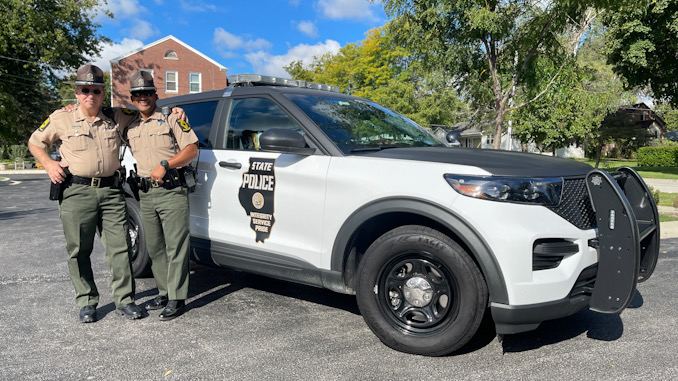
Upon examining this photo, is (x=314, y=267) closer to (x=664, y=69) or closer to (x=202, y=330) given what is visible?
(x=202, y=330)

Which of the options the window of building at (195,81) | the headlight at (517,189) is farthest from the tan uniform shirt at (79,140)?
the window of building at (195,81)

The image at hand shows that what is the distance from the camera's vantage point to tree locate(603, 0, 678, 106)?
21173mm

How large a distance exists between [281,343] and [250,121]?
1819mm

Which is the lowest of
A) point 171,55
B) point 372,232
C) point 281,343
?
point 281,343

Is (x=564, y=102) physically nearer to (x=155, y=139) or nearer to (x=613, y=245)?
(x=613, y=245)

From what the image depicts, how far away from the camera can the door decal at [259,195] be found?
12.8 ft

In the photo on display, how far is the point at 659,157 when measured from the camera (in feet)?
128

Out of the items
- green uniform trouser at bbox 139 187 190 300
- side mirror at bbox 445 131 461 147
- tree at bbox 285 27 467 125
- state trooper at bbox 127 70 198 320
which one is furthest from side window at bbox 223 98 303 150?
tree at bbox 285 27 467 125

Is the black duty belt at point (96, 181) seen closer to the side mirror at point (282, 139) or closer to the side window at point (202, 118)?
the side window at point (202, 118)

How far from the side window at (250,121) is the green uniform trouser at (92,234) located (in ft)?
3.36

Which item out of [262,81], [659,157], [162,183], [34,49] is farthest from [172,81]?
[659,157]

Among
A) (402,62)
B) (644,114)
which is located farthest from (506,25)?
(644,114)

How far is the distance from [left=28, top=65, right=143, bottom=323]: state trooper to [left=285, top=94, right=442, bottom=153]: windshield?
1.46m

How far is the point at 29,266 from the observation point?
589cm
